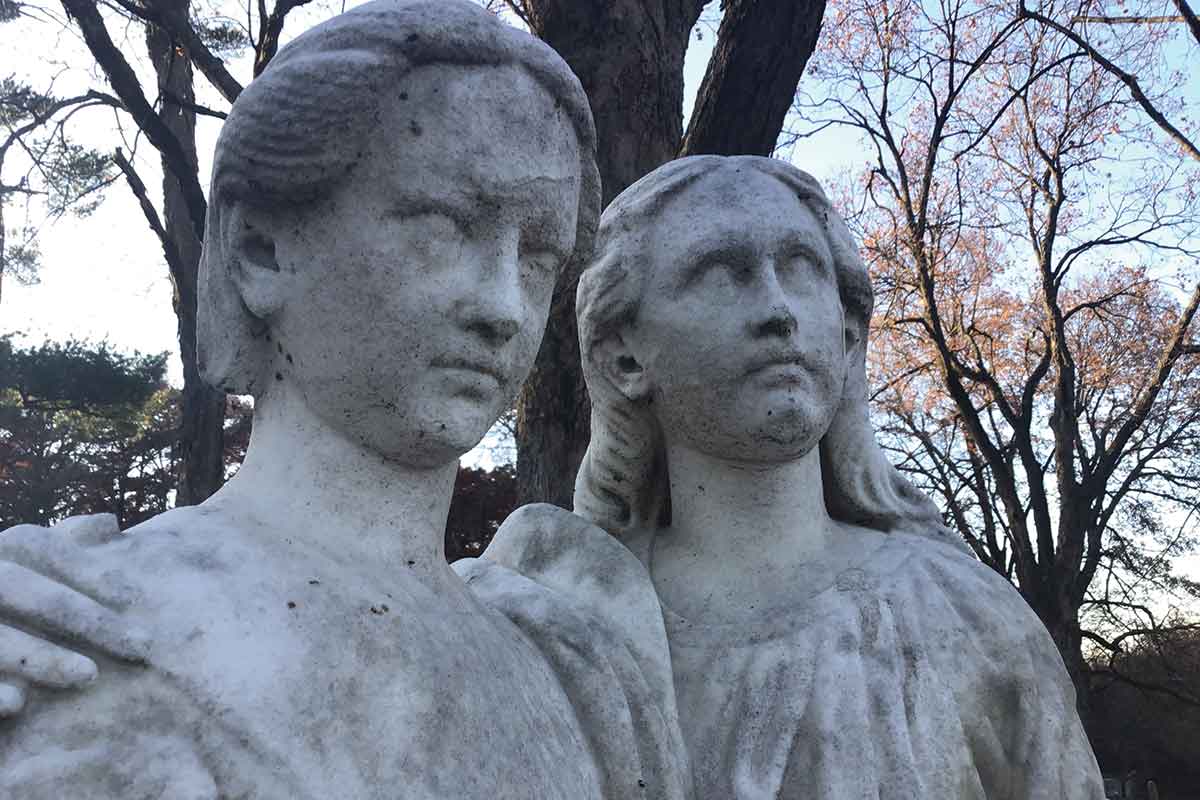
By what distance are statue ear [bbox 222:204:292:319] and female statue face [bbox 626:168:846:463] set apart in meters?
0.89

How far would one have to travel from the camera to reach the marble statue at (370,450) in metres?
1.36

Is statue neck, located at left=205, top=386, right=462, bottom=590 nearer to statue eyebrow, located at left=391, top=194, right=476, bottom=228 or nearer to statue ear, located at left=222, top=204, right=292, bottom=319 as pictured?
statue ear, located at left=222, top=204, right=292, bottom=319

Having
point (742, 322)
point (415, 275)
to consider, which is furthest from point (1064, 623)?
point (415, 275)

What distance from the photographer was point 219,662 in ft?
4.39

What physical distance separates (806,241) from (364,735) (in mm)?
1406

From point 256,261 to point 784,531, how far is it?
1.24m

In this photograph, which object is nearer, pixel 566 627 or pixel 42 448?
pixel 566 627

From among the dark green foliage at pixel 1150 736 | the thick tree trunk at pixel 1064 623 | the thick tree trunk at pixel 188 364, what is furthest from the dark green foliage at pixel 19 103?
the dark green foliage at pixel 1150 736

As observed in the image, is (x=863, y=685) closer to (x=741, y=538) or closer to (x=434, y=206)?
(x=741, y=538)

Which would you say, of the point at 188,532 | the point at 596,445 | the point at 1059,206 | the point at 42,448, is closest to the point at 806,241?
the point at 596,445

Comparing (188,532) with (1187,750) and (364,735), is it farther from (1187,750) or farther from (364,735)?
(1187,750)

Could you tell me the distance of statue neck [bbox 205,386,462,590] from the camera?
164 centimetres

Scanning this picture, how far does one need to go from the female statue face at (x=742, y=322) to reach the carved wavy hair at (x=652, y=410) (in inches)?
1.7

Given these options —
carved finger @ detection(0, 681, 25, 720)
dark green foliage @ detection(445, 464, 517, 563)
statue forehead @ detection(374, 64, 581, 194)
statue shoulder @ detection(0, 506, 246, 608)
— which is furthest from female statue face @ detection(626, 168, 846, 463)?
dark green foliage @ detection(445, 464, 517, 563)
